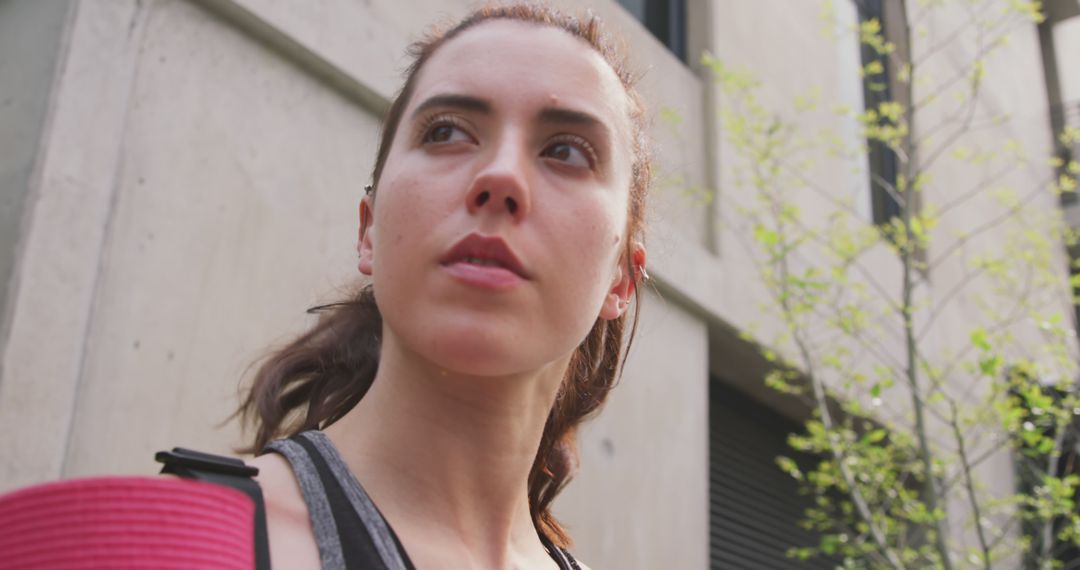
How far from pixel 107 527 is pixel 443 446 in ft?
2.18

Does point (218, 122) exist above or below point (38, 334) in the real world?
above

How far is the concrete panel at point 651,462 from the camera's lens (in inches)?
224

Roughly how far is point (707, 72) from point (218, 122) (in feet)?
15.2

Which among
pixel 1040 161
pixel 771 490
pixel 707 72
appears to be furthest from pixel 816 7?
pixel 1040 161

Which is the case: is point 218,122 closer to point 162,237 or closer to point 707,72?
point 162,237

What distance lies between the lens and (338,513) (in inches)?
53.2

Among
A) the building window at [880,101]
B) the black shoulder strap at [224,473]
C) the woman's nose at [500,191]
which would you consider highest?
the building window at [880,101]

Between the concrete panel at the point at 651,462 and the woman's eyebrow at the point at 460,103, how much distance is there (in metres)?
3.96

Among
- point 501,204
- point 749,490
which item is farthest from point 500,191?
point 749,490

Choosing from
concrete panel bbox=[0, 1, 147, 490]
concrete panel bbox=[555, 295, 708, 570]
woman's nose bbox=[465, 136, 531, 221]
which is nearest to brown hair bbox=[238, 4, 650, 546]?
woman's nose bbox=[465, 136, 531, 221]

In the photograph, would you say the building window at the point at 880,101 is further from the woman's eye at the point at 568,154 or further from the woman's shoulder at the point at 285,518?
the woman's shoulder at the point at 285,518

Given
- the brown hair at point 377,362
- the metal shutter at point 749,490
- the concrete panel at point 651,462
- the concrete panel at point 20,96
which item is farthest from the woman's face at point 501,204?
the metal shutter at point 749,490

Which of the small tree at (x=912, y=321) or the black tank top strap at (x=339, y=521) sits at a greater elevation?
the small tree at (x=912, y=321)

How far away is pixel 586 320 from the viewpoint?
1.58 m
